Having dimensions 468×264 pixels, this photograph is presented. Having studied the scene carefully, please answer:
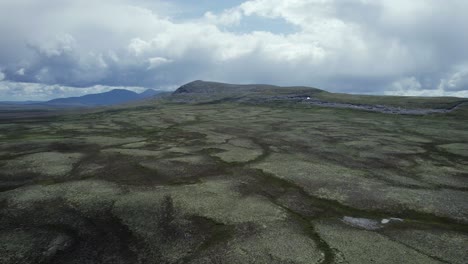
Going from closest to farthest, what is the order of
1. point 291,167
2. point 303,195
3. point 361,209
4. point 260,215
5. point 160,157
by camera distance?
point 260,215 < point 361,209 < point 303,195 < point 291,167 < point 160,157

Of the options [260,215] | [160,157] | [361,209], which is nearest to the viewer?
[260,215]

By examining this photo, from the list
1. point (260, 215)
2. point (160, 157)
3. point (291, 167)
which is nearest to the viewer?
point (260, 215)

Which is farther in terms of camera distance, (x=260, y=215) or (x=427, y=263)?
(x=260, y=215)

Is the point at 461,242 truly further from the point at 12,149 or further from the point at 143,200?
the point at 12,149

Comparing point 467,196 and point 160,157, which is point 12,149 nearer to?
point 160,157

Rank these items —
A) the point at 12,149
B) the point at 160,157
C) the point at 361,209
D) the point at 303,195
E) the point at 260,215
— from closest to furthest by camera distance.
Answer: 1. the point at 260,215
2. the point at 361,209
3. the point at 303,195
4. the point at 160,157
5. the point at 12,149

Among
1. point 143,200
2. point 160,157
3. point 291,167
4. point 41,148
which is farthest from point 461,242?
point 41,148

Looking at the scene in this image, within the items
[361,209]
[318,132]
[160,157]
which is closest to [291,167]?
[361,209]

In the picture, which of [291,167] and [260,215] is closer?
[260,215]
